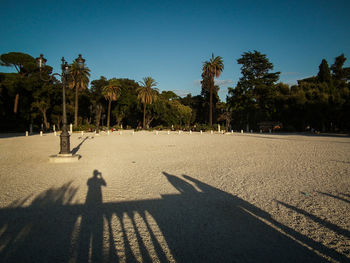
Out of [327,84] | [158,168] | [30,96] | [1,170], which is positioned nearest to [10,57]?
[30,96]

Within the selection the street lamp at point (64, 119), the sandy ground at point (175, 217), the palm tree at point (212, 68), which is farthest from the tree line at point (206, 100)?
the sandy ground at point (175, 217)

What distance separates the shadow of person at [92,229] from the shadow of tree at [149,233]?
12 millimetres

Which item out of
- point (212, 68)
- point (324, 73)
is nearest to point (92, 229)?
point (212, 68)

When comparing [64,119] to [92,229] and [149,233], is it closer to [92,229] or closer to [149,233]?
[92,229]

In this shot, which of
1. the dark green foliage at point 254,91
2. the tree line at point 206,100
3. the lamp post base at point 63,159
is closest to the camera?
the lamp post base at point 63,159

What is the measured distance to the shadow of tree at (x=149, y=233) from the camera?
8.54 ft

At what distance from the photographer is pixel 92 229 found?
3.21m

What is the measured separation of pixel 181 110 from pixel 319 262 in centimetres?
5803

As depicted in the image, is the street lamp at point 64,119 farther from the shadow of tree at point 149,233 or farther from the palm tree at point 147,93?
the palm tree at point 147,93

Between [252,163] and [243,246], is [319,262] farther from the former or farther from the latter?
[252,163]

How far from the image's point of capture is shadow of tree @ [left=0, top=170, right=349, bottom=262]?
8.54ft

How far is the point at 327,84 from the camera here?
40.1 meters

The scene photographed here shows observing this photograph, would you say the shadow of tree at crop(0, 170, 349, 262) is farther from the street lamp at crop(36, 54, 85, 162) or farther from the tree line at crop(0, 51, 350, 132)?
the tree line at crop(0, 51, 350, 132)

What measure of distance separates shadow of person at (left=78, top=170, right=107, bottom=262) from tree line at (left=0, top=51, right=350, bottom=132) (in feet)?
99.7
